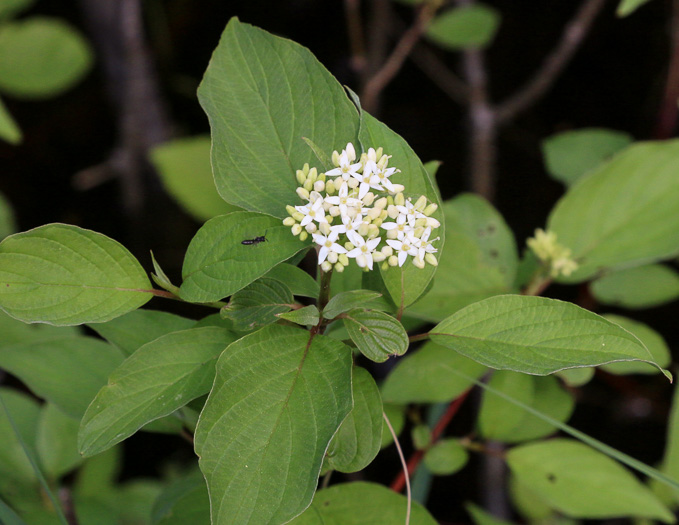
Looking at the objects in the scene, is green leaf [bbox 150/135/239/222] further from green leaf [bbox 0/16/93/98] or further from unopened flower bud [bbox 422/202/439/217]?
unopened flower bud [bbox 422/202/439/217]

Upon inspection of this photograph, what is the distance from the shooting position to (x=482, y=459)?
171cm

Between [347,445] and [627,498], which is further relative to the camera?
[627,498]

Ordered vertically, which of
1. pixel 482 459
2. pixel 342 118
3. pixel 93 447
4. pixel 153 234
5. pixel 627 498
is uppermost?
Answer: pixel 342 118

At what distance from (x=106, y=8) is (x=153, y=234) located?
0.79 metres

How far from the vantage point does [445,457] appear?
101cm

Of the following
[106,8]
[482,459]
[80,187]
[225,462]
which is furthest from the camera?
[80,187]

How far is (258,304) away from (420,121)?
4.58 ft

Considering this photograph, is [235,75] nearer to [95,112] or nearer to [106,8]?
[106,8]

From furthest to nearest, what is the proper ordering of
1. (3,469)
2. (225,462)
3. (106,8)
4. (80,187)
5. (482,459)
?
(80,187), (106,8), (482,459), (3,469), (225,462)

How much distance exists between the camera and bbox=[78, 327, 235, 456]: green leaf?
640 mm

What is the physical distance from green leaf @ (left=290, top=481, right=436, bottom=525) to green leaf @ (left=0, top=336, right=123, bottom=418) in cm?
42

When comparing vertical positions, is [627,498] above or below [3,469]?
above

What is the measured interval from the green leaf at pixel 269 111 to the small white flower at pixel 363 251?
0.38 feet

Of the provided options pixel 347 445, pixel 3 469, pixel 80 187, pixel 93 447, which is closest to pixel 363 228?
pixel 347 445
